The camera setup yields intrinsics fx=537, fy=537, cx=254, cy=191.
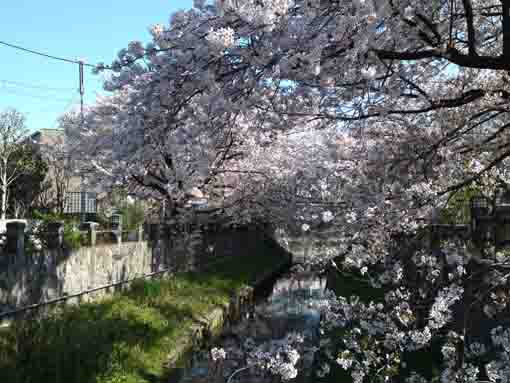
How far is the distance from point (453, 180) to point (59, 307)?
7053 millimetres

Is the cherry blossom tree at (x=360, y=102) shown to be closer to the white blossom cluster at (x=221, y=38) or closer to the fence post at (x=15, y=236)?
the white blossom cluster at (x=221, y=38)

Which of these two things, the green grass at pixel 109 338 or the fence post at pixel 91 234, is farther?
the fence post at pixel 91 234

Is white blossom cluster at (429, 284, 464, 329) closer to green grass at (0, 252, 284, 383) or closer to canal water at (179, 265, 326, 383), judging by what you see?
canal water at (179, 265, 326, 383)

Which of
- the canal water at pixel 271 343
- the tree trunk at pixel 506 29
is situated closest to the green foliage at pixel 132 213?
the canal water at pixel 271 343

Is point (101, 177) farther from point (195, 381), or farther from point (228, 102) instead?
point (228, 102)

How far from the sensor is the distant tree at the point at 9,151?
27578 millimetres

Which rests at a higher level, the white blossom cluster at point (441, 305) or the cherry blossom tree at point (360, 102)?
the cherry blossom tree at point (360, 102)

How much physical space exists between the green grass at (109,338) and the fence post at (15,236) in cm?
125

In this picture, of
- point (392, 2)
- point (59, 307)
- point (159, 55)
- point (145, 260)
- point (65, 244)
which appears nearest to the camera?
point (392, 2)

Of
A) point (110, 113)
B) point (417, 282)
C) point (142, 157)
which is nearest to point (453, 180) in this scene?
point (417, 282)

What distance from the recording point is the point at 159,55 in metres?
4.77

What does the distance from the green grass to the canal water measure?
780 millimetres

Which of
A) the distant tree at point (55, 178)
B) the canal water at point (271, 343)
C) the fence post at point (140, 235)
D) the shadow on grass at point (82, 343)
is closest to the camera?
the canal water at point (271, 343)

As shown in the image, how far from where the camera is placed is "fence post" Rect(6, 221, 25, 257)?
28.3 feet
